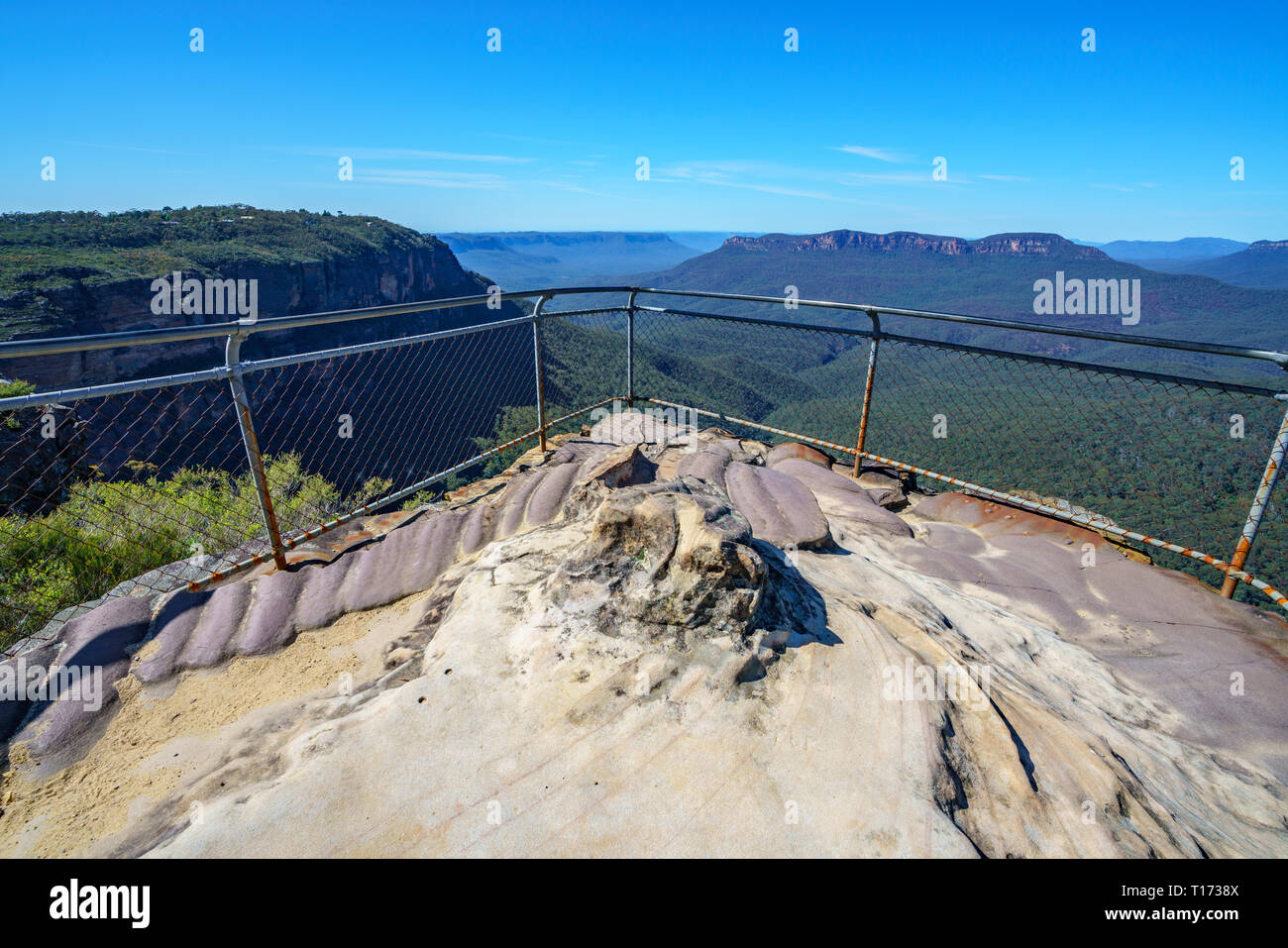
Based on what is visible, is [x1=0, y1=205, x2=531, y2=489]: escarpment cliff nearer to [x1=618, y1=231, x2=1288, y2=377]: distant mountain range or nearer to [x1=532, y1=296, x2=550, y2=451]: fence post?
[x1=532, y1=296, x2=550, y2=451]: fence post

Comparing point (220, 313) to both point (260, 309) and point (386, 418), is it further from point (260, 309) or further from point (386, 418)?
point (386, 418)

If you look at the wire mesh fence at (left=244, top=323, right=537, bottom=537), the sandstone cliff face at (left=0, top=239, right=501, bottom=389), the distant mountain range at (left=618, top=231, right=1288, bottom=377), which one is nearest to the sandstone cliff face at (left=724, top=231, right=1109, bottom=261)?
the distant mountain range at (left=618, top=231, right=1288, bottom=377)

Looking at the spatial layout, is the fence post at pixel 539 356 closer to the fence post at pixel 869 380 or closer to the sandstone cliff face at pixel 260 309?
the fence post at pixel 869 380

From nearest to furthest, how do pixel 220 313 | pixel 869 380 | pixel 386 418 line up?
1. pixel 869 380
2. pixel 386 418
3. pixel 220 313

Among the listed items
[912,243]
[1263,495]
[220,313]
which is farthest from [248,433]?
[912,243]
